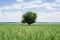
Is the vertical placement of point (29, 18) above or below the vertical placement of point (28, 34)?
below

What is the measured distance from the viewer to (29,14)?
3868 inches

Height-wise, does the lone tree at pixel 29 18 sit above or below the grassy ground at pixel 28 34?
below

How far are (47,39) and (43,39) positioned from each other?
71 mm

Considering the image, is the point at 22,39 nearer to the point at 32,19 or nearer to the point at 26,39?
the point at 26,39

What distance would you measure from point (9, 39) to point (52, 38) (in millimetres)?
770

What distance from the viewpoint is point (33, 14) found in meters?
98.1

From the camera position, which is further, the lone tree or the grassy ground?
the lone tree

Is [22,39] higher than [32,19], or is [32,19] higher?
[22,39]

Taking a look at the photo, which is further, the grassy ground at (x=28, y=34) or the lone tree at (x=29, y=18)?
the lone tree at (x=29, y=18)

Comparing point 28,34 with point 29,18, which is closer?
point 28,34

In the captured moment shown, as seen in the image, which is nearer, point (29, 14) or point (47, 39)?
point (47, 39)

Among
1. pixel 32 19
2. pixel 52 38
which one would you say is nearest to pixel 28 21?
pixel 32 19

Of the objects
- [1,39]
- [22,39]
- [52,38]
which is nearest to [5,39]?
[1,39]

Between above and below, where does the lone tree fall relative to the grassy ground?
below
